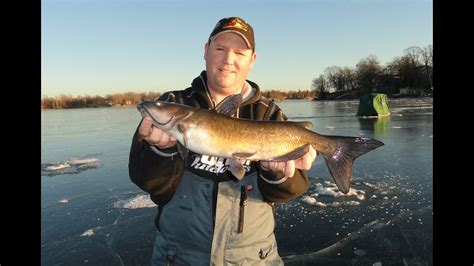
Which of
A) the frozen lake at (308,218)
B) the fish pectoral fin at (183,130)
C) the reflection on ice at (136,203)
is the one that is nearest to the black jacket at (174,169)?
the fish pectoral fin at (183,130)

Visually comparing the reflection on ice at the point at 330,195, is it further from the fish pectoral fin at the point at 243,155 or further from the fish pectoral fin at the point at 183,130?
the fish pectoral fin at the point at 183,130

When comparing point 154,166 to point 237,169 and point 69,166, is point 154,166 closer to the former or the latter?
point 237,169

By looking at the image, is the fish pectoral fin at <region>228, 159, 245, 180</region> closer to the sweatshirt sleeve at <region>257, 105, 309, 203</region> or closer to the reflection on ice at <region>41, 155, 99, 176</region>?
the sweatshirt sleeve at <region>257, 105, 309, 203</region>

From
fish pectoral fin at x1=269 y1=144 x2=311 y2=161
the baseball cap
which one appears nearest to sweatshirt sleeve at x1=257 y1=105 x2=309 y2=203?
fish pectoral fin at x1=269 y1=144 x2=311 y2=161

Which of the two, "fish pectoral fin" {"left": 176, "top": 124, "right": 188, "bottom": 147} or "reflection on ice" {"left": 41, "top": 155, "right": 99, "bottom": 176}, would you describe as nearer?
"fish pectoral fin" {"left": 176, "top": 124, "right": 188, "bottom": 147}

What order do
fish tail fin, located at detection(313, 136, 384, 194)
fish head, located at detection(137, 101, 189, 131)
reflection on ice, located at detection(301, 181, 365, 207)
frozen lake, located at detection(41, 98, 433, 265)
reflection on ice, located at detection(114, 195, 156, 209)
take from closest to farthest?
fish head, located at detection(137, 101, 189, 131) < fish tail fin, located at detection(313, 136, 384, 194) < frozen lake, located at detection(41, 98, 433, 265) < reflection on ice, located at detection(301, 181, 365, 207) < reflection on ice, located at detection(114, 195, 156, 209)

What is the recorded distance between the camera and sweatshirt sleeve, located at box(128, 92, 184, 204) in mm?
2881

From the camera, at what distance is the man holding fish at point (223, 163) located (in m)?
2.71

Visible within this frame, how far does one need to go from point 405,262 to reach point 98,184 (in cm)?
592

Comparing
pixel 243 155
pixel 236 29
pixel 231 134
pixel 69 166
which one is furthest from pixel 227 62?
pixel 69 166

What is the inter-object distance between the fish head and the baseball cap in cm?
94

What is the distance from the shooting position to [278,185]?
2941 mm
